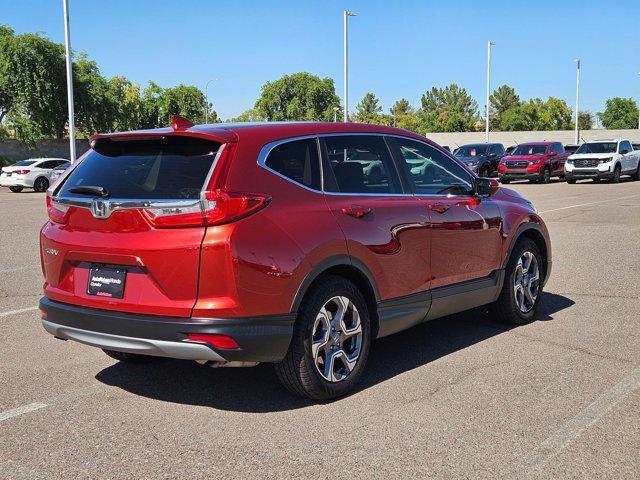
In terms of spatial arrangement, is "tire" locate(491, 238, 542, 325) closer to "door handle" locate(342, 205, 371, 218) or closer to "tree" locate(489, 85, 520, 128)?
"door handle" locate(342, 205, 371, 218)

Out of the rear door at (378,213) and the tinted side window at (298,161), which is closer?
the tinted side window at (298,161)

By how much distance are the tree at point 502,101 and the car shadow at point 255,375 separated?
13698 cm

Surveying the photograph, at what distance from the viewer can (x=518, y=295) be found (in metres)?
6.34

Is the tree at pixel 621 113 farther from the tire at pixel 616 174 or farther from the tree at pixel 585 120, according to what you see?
the tire at pixel 616 174

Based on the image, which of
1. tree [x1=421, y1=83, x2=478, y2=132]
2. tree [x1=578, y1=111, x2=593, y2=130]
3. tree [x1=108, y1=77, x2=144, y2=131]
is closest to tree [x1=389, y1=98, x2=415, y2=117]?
tree [x1=421, y1=83, x2=478, y2=132]

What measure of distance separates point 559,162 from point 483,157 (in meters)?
3.36

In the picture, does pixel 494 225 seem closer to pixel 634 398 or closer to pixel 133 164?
pixel 634 398

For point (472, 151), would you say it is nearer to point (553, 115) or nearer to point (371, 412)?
point (371, 412)

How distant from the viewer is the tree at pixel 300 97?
119375mm

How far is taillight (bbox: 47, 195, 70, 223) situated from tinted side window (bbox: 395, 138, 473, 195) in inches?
92.6

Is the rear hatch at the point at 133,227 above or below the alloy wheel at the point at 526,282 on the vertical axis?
above

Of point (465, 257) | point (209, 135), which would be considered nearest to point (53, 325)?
point (209, 135)

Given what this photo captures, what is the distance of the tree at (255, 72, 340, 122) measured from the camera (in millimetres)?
119375

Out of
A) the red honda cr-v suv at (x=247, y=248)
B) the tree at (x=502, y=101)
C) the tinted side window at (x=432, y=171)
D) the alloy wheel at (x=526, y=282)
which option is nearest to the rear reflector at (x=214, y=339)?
the red honda cr-v suv at (x=247, y=248)
